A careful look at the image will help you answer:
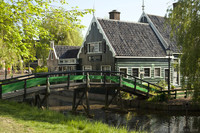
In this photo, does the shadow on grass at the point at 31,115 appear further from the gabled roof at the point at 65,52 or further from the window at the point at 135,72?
the gabled roof at the point at 65,52

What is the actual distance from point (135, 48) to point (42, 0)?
46.3ft

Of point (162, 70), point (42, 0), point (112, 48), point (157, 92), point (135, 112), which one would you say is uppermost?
point (42, 0)

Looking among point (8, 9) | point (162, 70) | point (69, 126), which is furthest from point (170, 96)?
point (8, 9)

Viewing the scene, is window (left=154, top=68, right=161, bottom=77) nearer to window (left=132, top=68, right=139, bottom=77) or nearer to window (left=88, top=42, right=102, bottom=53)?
window (left=132, top=68, right=139, bottom=77)

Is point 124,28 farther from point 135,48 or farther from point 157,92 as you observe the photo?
point 157,92

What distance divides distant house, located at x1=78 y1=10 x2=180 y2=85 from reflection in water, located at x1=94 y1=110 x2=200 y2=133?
21.6 ft

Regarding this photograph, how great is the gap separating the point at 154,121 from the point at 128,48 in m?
9.99

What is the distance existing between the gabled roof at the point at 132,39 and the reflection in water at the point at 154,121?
731 centimetres

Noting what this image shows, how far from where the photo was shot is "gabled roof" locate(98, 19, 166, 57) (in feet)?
77.4

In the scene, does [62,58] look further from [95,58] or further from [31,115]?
[31,115]

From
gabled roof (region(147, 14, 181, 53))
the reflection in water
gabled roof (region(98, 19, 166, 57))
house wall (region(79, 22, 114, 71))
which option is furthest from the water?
gabled roof (region(147, 14, 181, 53))

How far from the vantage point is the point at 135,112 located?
59.4ft

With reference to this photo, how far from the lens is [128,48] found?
23.7 meters

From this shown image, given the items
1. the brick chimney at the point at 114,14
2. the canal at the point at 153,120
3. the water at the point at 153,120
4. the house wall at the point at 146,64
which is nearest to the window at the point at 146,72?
the house wall at the point at 146,64
